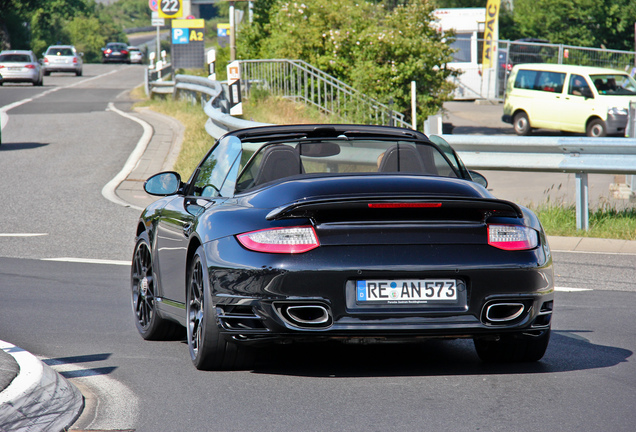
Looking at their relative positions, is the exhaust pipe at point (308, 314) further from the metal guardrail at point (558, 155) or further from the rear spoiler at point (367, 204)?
the metal guardrail at point (558, 155)

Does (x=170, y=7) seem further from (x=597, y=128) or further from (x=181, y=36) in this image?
(x=597, y=128)

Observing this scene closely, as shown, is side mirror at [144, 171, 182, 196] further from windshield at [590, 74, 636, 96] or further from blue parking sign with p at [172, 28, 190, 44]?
blue parking sign with p at [172, 28, 190, 44]

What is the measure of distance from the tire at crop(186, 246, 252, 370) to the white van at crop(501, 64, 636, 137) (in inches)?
824

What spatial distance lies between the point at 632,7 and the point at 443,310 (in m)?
51.6

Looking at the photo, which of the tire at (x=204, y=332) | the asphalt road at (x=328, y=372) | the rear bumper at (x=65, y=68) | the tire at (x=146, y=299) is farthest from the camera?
the rear bumper at (x=65, y=68)

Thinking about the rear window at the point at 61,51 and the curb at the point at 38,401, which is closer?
the curb at the point at 38,401

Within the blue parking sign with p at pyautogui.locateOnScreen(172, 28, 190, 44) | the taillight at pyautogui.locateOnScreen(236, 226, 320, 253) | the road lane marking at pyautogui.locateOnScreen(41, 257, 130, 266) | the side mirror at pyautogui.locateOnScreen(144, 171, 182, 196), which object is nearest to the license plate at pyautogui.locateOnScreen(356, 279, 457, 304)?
the taillight at pyautogui.locateOnScreen(236, 226, 320, 253)

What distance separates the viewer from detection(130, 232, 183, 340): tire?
21.2ft

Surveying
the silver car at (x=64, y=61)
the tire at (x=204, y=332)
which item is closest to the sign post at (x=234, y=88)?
the tire at (x=204, y=332)

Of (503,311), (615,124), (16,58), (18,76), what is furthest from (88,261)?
(16,58)

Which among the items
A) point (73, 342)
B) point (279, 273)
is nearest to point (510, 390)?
point (279, 273)

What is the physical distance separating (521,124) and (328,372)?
23427mm

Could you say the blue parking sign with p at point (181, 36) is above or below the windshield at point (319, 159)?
above

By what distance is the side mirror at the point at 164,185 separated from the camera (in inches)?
257
